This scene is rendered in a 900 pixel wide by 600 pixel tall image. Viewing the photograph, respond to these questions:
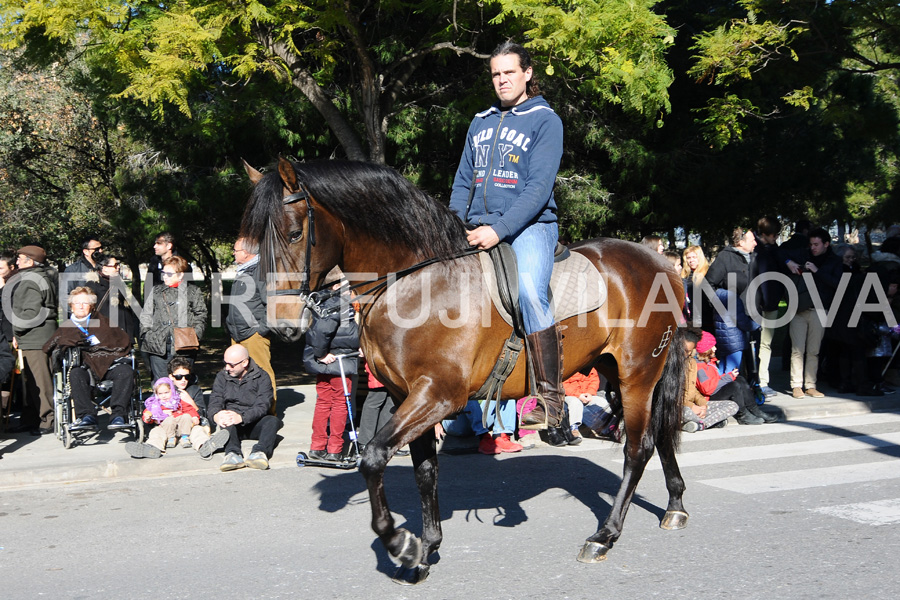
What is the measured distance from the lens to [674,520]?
572 centimetres

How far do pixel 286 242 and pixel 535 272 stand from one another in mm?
1498

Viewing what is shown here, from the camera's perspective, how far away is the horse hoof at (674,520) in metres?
5.71

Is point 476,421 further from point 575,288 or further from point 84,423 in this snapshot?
point 84,423

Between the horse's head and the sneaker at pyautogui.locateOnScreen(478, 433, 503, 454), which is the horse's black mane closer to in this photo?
the horse's head

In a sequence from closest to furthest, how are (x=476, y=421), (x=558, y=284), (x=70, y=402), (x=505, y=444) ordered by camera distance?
(x=558, y=284), (x=505, y=444), (x=476, y=421), (x=70, y=402)

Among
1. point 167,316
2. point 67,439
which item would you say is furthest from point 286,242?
point 67,439

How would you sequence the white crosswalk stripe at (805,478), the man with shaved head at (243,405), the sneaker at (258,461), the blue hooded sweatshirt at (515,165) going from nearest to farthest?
the blue hooded sweatshirt at (515,165) < the white crosswalk stripe at (805,478) < the sneaker at (258,461) < the man with shaved head at (243,405)

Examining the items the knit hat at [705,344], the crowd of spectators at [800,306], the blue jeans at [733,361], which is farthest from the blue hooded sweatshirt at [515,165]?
the crowd of spectators at [800,306]

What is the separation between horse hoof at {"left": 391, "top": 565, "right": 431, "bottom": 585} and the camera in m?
4.69

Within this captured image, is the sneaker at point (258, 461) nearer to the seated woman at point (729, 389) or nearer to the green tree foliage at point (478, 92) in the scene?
the green tree foliage at point (478, 92)

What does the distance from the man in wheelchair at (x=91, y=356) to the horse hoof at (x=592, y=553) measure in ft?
18.6

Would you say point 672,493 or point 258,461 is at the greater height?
point 672,493

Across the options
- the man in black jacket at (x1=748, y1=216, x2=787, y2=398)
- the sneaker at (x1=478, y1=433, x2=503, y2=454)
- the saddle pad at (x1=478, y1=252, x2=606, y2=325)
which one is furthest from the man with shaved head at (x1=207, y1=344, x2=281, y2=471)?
the man in black jacket at (x1=748, y1=216, x2=787, y2=398)

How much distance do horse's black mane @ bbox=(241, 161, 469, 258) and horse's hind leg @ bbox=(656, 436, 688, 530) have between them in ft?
7.43
